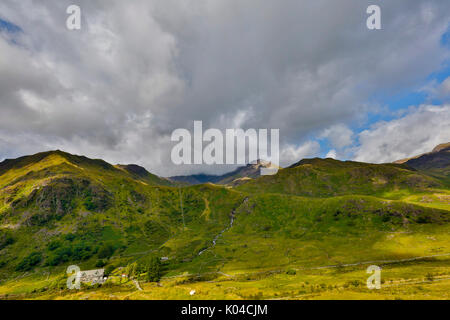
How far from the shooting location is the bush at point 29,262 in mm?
183625

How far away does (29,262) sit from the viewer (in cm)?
18862

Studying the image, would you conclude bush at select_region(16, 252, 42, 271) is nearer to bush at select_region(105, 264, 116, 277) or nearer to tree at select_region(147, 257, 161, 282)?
bush at select_region(105, 264, 116, 277)

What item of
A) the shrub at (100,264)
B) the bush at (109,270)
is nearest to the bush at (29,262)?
the shrub at (100,264)

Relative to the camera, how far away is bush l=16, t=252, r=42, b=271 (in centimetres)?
18362

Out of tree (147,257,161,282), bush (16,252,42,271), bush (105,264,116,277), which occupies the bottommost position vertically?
bush (16,252,42,271)

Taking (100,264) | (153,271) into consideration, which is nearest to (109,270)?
(100,264)

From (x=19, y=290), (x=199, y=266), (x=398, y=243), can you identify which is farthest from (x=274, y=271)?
(x=19, y=290)

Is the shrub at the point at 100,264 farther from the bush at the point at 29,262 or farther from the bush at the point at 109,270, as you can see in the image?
the bush at the point at 29,262

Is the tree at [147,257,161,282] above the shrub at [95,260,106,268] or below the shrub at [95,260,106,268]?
above

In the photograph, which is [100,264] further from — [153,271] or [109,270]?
[153,271]

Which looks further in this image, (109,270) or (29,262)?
(29,262)

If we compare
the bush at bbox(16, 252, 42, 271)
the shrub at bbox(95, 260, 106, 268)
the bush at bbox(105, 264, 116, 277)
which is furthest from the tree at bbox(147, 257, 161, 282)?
the bush at bbox(16, 252, 42, 271)

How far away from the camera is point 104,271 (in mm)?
156500
